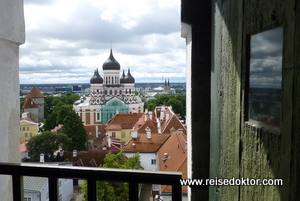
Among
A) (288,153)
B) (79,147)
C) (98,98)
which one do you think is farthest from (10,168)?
(98,98)

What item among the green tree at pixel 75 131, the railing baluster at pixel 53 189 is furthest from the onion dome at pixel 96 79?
the railing baluster at pixel 53 189

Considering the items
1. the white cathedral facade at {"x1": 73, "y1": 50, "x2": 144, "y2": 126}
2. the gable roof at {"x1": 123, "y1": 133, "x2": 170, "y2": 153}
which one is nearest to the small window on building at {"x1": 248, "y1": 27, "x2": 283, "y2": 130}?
the gable roof at {"x1": 123, "y1": 133, "x2": 170, "y2": 153}

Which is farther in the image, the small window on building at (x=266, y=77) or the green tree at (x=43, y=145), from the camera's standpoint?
the green tree at (x=43, y=145)

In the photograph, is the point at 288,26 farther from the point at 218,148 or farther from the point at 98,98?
the point at 98,98

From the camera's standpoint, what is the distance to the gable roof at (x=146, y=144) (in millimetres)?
20594

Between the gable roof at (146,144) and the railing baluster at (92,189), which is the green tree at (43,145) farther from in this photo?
the railing baluster at (92,189)

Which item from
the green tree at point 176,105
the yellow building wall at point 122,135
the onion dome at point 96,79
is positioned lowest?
the yellow building wall at point 122,135

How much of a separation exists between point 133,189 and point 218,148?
0.34 metres

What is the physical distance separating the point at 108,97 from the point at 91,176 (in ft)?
A: 150

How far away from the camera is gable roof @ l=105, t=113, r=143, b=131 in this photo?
34872mm

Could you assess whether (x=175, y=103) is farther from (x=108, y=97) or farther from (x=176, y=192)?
(x=176, y=192)

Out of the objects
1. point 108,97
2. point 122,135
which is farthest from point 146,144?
point 108,97

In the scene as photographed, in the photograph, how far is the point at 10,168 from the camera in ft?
3.93

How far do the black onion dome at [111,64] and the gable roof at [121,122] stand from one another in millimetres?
10310
